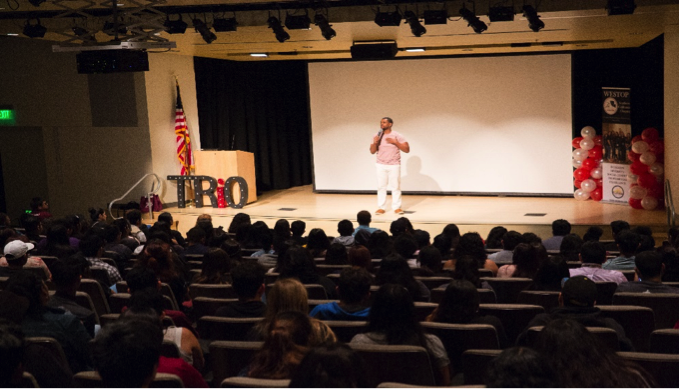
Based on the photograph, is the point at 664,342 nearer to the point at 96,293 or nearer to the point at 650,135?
the point at 96,293

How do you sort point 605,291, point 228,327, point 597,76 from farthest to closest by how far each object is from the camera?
point 597,76, point 605,291, point 228,327

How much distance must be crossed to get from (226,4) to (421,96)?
16.8 ft

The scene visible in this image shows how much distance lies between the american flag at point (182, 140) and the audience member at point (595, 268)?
8885 mm

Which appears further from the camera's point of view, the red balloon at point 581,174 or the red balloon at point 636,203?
the red balloon at point 581,174

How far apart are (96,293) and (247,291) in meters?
1.51

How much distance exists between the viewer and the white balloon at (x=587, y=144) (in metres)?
13.1

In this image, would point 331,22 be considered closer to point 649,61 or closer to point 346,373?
point 649,61

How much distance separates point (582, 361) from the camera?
2.54 metres

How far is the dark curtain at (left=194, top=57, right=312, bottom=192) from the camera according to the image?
14.6 metres

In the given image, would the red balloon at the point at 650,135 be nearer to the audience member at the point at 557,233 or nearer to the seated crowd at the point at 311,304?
the seated crowd at the point at 311,304

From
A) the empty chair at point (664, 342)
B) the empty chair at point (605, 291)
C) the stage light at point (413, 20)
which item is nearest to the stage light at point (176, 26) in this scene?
the stage light at point (413, 20)

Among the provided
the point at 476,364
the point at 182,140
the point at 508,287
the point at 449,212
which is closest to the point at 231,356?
the point at 476,364

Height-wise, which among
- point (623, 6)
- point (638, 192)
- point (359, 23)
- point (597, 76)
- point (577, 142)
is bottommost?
point (638, 192)

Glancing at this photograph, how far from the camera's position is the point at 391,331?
11.6ft
